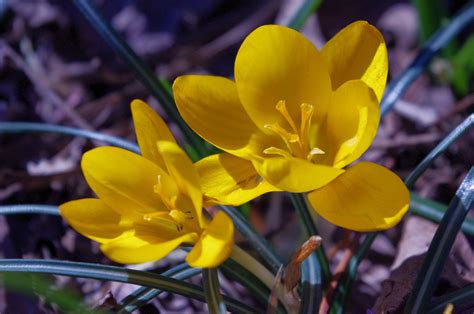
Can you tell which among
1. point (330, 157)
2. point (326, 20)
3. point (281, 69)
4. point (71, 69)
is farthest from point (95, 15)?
point (326, 20)

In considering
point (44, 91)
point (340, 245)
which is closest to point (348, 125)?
point (340, 245)

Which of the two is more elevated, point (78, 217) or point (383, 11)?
point (78, 217)

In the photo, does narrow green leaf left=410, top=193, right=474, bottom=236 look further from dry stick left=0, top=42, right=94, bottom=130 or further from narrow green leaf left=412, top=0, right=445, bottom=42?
dry stick left=0, top=42, right=94, bottom=130

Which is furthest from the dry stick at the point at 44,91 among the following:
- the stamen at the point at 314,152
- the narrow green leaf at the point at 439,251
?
the narrow green leaf at the point at 439,251

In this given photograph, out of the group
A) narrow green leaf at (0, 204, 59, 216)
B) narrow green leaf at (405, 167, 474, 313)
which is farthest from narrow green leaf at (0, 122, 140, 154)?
narrow green leaf at (405, 167, 474, 313)

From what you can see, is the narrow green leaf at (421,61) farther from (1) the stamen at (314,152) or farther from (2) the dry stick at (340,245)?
(1) the stamen at (314,152)

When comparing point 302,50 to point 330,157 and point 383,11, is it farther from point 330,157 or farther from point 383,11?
point 383,11
